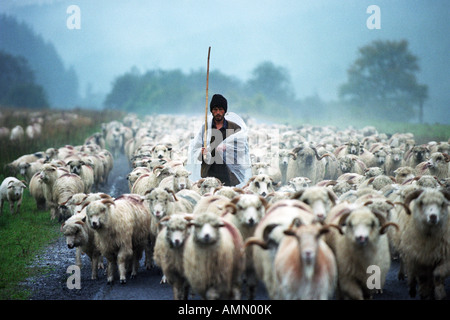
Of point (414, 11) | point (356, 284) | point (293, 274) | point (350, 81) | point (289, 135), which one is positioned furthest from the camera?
point (414, 11)

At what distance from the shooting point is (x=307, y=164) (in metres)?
14.8

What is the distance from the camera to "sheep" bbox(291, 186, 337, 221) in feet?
22.2

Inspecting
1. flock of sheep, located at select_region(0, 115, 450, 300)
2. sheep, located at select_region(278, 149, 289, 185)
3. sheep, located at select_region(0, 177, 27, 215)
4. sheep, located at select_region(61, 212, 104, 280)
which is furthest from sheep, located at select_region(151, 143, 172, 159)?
sheep, located at select_region(61, 212, 104, 280)

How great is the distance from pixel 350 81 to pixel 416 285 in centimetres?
6614

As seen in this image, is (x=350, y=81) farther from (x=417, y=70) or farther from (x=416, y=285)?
(x=416, y=285)

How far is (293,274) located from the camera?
5.44 metres

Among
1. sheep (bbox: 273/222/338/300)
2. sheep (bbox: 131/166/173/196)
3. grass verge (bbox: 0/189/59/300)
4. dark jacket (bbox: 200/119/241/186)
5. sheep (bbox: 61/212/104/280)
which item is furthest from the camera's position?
sheep (bbox: 131/166/173/196)

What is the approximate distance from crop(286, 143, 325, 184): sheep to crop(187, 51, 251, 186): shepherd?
418 cm

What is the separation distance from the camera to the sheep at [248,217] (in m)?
6.65

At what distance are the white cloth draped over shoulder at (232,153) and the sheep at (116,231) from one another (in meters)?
2.39

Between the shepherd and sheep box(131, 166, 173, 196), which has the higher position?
the shepherd

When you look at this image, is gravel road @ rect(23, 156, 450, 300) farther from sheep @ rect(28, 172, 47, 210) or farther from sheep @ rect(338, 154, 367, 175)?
sheep @ rect(338, 154, 367, 175)

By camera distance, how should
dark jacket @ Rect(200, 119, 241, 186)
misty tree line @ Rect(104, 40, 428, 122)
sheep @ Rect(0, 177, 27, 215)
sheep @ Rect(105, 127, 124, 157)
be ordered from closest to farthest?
dark jacket @ Rect(200, 119, 241, 186), sheep @ Rect(0, 177, 27, 215), sheep @ Rect(105, 127, 124, 157), misty tree line @ Rect(104, 40, 428, 122)
